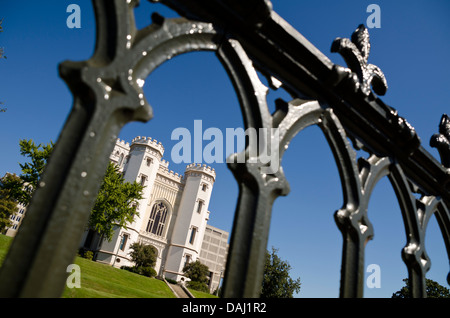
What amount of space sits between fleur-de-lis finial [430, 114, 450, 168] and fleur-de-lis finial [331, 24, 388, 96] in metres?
0.87

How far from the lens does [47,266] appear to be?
1013 mm

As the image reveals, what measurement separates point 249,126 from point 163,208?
142ft

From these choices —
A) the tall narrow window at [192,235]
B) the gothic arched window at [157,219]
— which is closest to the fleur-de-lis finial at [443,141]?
the tall narrow window at [192,235]

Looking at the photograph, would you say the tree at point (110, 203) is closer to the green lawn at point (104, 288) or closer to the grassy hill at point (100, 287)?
the green lawn at point (104, 288)

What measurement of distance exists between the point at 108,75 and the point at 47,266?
0.70 m

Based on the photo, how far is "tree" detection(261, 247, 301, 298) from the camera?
31.6 m

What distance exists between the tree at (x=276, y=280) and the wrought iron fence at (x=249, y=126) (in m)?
31.2

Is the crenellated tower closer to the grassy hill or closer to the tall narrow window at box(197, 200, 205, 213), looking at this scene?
the tall narrow window at box(197, 200, 205, 213)

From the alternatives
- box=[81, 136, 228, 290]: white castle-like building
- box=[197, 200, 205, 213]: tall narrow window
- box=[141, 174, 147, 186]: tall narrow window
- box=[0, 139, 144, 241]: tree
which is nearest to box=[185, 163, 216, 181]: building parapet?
box=[81, 136, 228, 290]: white castle-like building

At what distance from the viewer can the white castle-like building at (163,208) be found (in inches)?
1533

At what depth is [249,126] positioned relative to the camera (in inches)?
64.2

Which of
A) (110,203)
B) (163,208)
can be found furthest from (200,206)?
(110,203)
